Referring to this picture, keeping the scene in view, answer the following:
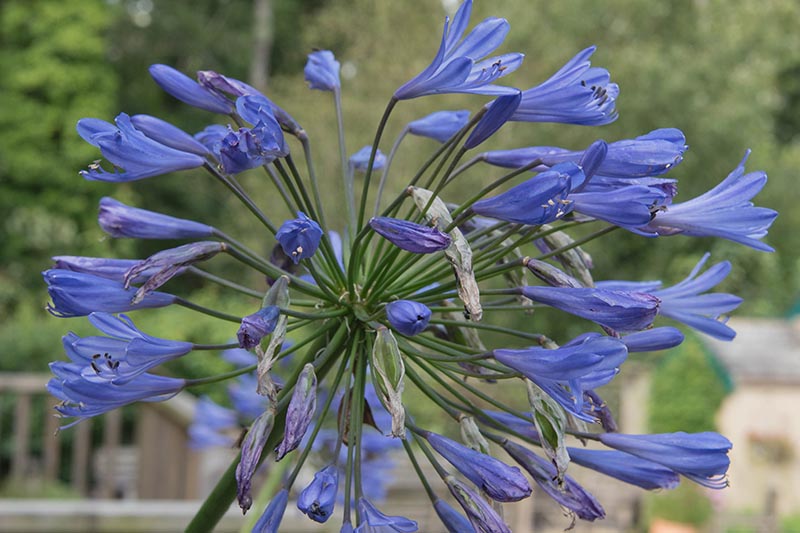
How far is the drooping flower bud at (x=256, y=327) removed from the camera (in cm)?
139

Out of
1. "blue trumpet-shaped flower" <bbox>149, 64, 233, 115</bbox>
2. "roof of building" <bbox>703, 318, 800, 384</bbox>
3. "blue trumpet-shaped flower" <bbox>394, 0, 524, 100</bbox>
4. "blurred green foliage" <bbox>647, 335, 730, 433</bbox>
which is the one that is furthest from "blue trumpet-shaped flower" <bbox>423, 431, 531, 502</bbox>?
"roof of building" <bbox>703, 318, 800, 384</bbox>

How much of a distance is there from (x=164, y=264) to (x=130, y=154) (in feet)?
0.67

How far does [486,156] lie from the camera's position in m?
1.82

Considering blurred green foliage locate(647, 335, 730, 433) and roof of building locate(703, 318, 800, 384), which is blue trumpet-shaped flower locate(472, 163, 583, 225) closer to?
blurred green foliage locate(647, 335, 730, 433)

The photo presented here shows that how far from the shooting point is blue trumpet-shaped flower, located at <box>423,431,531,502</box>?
1.38 metres

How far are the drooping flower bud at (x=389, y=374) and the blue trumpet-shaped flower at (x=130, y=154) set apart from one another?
473 mm

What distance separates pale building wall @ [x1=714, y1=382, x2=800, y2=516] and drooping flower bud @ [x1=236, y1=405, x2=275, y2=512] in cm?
901

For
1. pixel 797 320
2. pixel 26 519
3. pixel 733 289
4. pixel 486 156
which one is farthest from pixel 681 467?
pixel 733 289

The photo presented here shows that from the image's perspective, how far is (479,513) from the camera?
1.43 m

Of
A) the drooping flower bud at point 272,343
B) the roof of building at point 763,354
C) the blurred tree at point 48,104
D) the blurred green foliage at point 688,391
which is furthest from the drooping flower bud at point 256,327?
the blurred tree at point 48,104

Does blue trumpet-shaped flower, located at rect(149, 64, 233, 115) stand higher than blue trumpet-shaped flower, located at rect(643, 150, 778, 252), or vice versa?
blue trumpet-shaped flower, located at rect(149, 64, 233, 115)

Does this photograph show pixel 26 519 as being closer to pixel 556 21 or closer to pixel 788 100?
pixel 556 21

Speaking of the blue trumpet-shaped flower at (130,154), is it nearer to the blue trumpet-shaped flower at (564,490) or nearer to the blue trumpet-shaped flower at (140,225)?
the blue trumpet-shaped flower at (140,225)

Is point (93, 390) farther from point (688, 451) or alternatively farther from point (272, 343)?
point (688, 451)
